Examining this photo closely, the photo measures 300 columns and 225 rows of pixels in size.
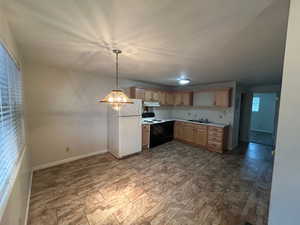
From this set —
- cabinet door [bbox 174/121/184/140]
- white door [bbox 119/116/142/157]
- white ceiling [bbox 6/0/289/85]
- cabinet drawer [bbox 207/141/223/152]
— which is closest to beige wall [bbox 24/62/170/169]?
white door [bbox 119/116/142/157]

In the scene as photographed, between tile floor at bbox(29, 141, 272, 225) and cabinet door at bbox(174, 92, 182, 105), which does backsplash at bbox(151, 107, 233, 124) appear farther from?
tile floor at bbox(29, 141, 272, 225)

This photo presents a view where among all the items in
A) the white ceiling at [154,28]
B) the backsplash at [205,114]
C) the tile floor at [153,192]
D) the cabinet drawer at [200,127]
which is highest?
the white ceiling at [154,28]

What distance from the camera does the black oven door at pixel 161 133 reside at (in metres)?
4.77

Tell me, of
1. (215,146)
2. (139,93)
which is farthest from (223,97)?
(139,93)

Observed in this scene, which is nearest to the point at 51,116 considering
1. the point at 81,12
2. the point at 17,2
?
the point at 17,2

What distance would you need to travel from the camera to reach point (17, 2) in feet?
3.71

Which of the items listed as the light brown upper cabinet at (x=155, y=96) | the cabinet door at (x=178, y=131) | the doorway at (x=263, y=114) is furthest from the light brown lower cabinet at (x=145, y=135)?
the doorway at (x=263, y=114)

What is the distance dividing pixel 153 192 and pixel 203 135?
121 inches

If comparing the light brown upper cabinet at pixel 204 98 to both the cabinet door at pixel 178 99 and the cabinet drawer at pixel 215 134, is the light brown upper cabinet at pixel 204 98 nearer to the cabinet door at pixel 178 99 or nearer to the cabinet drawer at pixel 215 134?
the cabinet door at pixel 178 99

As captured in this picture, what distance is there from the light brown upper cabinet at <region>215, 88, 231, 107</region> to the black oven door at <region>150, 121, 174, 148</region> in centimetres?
200

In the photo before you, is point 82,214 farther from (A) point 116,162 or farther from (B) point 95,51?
(B) point 95,51

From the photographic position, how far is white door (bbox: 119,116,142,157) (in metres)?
3.75

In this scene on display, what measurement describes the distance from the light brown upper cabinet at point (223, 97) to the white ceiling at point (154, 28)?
6.79 ft

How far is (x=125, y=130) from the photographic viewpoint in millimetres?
3822
